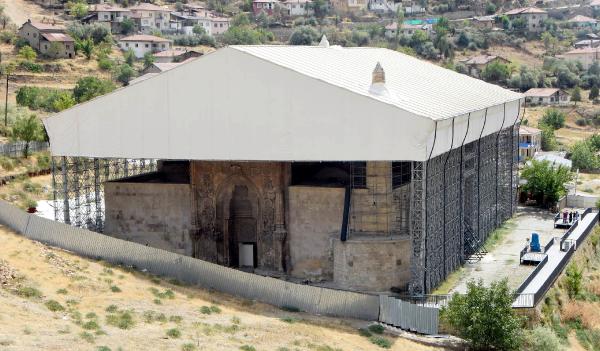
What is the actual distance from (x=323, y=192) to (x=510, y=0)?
15204cm

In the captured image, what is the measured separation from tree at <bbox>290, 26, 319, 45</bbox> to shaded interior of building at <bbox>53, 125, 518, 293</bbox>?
96.2m

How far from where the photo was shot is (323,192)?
40375 millimetres

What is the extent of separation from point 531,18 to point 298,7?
4203cm

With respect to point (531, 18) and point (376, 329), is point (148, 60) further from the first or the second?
point (376, 329)

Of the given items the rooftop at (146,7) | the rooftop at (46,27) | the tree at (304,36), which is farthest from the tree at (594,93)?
the rooftop at (46,27)

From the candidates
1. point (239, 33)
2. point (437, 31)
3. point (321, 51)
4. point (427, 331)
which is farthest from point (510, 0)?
point (427, 331)

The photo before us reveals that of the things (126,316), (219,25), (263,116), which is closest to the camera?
(126,316)

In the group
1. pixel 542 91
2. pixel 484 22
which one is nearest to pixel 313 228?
pixel 542 91

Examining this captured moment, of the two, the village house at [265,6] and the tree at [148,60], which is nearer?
the tree at [148,60]

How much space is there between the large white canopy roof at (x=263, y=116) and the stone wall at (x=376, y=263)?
3.79 metres

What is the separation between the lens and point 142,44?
5007 inches

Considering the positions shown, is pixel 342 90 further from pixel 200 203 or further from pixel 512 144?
pixel 512 144

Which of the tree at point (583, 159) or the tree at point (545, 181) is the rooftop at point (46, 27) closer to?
the tree at point (583, 159)

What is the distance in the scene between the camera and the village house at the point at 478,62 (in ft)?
434
